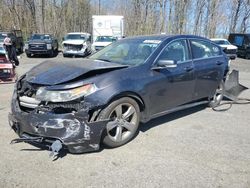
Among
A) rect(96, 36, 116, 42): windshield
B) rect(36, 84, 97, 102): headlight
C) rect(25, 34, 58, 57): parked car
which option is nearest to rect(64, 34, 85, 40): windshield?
rect(96, 36, 116, 42): windshield

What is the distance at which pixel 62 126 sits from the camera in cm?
385

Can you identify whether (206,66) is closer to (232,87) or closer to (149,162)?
(232,87)

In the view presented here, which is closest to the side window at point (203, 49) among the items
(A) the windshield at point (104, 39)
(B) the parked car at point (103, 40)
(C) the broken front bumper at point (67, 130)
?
(C) the broken front bumper at point (67, 130)

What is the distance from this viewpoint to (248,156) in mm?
4242

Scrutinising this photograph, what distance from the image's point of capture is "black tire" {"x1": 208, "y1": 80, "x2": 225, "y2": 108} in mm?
6707

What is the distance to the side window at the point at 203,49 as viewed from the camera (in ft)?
19.0

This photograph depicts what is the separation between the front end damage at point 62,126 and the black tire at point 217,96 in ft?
11.5

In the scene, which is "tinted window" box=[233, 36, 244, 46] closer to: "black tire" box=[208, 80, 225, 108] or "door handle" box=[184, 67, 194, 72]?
"black tire" box=[208, 80, 225, 108]

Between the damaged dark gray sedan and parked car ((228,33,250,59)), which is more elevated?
the damaged dark gray sedan

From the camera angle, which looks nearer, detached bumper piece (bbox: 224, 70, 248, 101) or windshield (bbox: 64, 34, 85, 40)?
detached bumper piece (bbox: 224, 70, 248, 101)

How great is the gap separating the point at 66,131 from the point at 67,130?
19mm

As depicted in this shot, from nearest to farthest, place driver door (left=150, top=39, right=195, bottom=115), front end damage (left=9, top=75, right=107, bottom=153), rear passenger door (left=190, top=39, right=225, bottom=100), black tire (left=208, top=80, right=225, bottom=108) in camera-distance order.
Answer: front end damage (left=9, top=75, right=107, bottom=153)
driver door (left=150, top=39, right=195, bottom=115)
rear passenger door (left=190, top=39, right=225, bottom=100)
black tire (left=208, top=80, right=225, bottom=108)

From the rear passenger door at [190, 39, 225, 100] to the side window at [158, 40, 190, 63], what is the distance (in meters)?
0.23

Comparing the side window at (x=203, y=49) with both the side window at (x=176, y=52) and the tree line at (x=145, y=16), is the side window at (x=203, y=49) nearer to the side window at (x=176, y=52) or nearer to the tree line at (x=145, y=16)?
the side window at (x=176, y=52)
